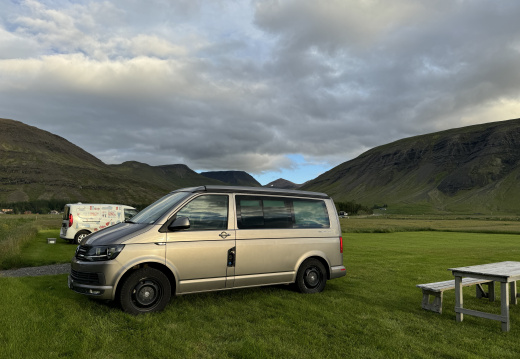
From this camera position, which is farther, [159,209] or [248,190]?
[248,190]

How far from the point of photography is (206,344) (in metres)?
5.31

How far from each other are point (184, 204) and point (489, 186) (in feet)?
736

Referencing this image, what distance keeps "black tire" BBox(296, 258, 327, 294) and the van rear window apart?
0.93 metres

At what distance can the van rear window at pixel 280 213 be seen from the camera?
7887mm

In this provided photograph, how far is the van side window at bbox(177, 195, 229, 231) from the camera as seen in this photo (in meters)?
7.34

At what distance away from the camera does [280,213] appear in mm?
8414

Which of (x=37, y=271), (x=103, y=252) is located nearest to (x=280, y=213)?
(x=103, y=252)

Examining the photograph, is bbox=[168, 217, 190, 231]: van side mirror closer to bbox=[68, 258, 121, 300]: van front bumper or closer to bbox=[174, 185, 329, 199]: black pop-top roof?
bbox=[174, 185, 329, 199]: black pop-top roof

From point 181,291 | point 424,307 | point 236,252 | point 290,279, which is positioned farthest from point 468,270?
point 181,291

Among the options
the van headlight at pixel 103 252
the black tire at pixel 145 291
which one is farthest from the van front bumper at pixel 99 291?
the van headlight at pixel 103 252

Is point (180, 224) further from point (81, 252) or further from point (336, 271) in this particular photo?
point (336, 271)

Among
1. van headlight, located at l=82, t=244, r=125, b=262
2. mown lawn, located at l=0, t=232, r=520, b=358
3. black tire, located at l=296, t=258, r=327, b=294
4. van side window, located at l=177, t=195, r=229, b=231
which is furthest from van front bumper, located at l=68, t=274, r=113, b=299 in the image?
black tire, located at l=296, t=258, r=327, b=294

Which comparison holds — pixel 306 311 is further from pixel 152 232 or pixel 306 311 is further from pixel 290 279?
pixel 152 232

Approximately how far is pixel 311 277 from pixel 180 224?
367 cm
